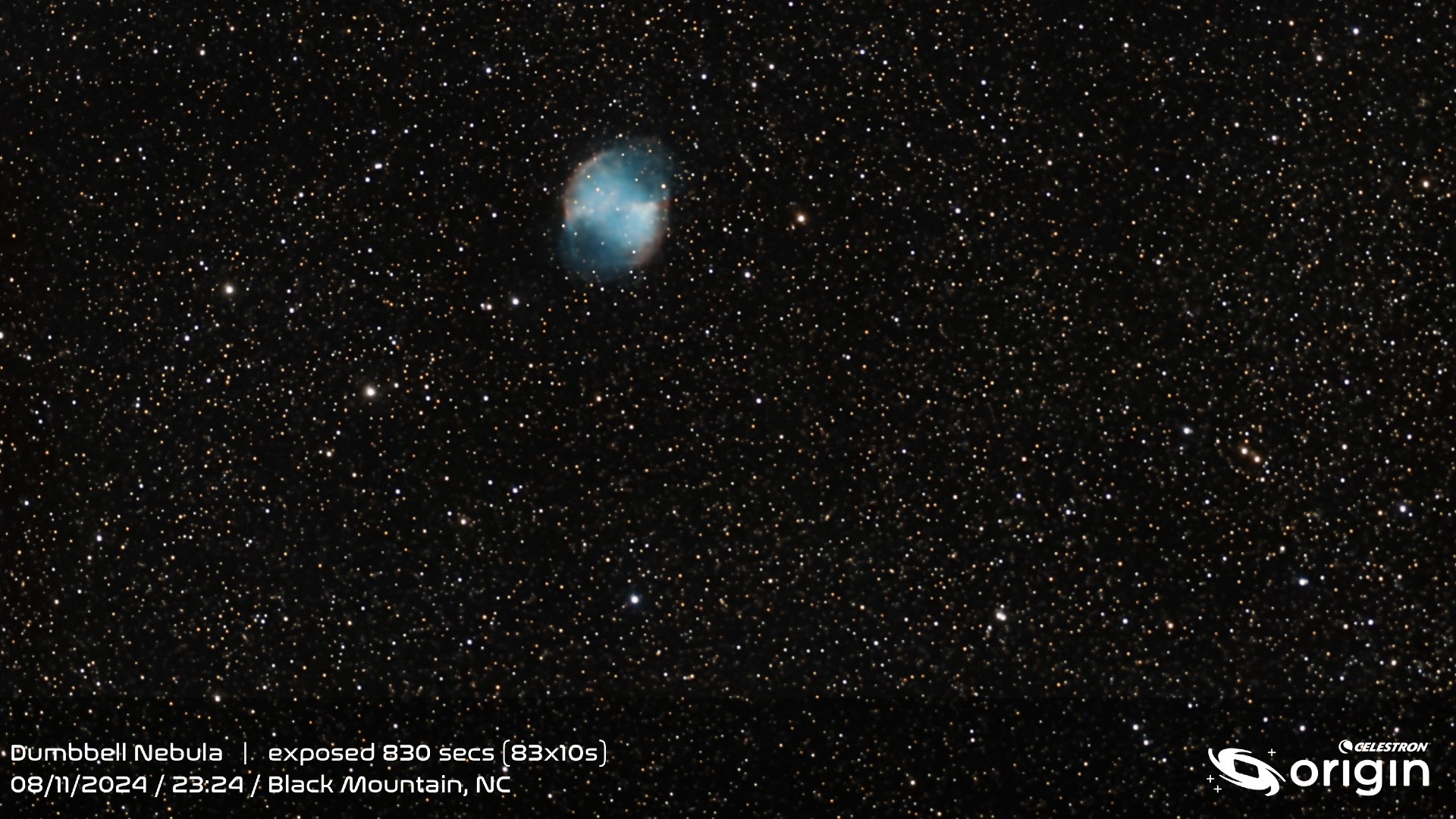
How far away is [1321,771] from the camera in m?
0.40

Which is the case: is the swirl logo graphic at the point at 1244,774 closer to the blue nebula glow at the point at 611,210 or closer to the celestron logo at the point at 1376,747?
the celestron logo at the point at 1376,747

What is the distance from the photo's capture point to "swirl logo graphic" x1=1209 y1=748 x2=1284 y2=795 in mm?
402

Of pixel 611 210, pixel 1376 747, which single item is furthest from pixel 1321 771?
pixel 611 210

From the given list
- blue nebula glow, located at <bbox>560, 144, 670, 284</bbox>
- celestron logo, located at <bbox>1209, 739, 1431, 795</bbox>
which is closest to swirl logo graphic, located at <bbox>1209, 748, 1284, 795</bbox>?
celestron logo, located at <bbox>1209, 739, 1431, 795</bbox>

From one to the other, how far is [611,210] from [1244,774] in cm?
32

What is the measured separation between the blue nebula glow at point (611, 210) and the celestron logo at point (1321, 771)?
0.29 metres

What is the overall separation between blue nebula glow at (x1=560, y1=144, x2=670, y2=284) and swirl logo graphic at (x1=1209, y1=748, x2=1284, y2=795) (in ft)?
0.94

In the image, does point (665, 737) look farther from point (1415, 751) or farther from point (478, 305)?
point (1415, 751)

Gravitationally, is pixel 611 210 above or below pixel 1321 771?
above

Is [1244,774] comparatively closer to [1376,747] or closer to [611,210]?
[1376,747]

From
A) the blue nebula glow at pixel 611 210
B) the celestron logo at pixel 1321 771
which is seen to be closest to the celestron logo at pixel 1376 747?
the celestron logo at pixel 1321 771

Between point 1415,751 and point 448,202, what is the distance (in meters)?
0.42

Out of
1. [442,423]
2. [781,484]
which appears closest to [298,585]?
[442,423]

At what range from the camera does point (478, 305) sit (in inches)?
16.0
